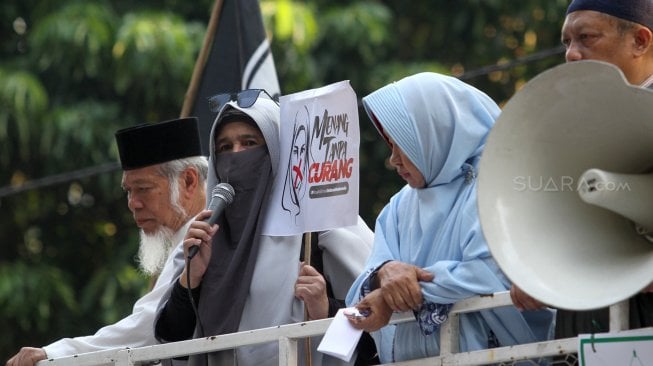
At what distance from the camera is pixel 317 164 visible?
587 centimetres

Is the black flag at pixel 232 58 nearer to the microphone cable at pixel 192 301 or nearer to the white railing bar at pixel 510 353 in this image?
the microphone cable at pixel 192 301

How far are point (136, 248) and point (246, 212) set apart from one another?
21.4 ft

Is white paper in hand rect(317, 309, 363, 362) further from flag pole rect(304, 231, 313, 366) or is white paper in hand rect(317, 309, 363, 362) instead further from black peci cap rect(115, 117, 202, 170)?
black peci cap rect(115, 117, 202, 170)

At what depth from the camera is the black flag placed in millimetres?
8453

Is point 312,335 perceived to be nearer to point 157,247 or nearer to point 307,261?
point 307,261

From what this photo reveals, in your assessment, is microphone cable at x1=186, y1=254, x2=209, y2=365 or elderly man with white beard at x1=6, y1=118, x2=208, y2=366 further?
elderly man with white beard at x1=6, y1=118, x2=208, y2=366

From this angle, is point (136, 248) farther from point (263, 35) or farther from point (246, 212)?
point (246, 212)

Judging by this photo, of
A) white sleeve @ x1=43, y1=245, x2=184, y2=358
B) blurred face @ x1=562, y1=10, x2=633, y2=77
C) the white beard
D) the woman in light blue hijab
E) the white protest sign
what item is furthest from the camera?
the white beard

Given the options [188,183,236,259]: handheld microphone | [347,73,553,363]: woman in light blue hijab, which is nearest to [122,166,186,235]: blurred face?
[188,183,236,259]: handheld microphone

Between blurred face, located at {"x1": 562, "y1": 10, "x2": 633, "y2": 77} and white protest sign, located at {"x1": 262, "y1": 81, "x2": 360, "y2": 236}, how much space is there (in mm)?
773

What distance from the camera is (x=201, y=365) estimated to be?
604 cm

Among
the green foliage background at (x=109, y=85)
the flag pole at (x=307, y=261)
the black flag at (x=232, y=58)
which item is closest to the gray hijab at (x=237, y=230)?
the flag pole at (x=307, y=261)

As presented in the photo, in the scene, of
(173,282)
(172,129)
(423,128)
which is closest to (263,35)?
(172,129)

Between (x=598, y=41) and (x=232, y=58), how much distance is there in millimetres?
3441
